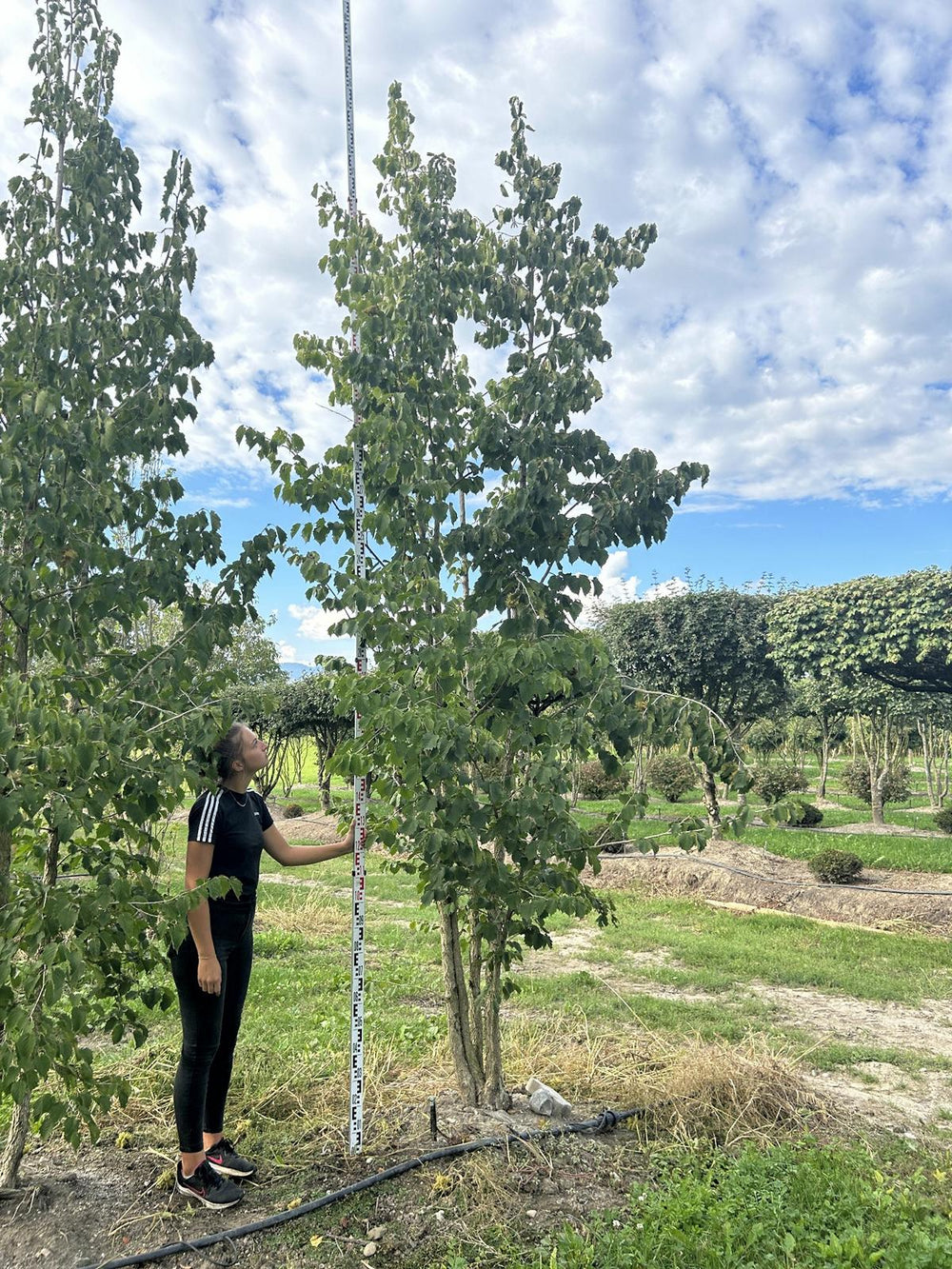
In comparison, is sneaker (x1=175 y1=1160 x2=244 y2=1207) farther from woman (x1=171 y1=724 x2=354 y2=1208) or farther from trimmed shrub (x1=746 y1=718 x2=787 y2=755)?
trimmed shrub (x1=746 y1=718 x2=787 y2=755)

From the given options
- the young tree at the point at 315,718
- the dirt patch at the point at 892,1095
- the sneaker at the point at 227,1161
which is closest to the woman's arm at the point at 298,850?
the sneaker at the point at 227,1161

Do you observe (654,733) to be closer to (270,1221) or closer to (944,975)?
(270,1221)

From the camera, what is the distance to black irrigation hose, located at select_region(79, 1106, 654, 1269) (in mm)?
3150

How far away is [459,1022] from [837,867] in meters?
9.80

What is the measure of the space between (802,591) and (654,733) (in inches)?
636

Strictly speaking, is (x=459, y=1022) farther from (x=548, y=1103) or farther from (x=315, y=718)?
(x=315, y=718)

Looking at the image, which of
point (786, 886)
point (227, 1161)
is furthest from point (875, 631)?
point (227, 1161)

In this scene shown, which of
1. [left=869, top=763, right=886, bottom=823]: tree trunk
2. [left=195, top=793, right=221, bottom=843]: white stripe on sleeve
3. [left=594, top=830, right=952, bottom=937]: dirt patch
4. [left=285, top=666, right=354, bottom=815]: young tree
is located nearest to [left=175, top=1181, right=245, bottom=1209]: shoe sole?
[left=195, top=793, right=221, bottom=843]: white stripe on sleeve

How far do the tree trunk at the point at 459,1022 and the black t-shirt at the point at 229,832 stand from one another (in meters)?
1.07

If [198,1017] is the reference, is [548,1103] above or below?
below

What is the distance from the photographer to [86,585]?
3.57 meters

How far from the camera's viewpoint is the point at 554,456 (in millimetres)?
4172

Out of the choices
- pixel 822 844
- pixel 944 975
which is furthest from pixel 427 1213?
pixel 822 844

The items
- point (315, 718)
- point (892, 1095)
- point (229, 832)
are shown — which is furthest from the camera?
point (315, 718)
